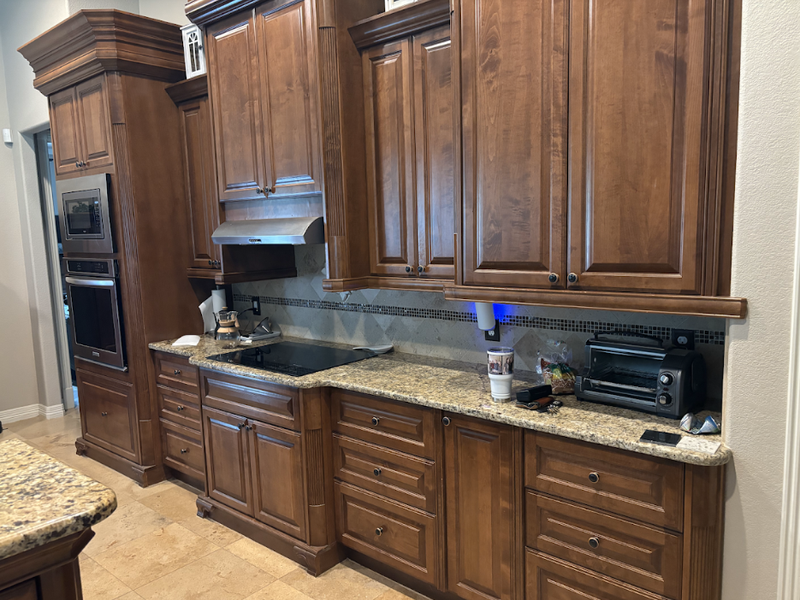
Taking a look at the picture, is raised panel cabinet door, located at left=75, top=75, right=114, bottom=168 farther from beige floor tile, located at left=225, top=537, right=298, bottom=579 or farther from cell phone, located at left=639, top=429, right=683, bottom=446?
cell phone, located at left=639, top=429, right=683, bottom=446

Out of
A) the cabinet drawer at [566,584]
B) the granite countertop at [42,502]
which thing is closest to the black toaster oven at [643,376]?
the cabinet drawer at [566,584]

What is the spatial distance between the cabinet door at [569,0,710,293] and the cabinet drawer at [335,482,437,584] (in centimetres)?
126

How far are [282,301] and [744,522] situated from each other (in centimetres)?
292

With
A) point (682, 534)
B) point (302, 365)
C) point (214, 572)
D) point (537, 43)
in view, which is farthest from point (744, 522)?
point (214, 572)

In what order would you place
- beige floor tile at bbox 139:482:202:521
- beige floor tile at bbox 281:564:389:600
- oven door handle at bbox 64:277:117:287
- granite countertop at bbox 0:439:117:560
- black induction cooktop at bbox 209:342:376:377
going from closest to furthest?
1. granite countertop at bbox 0:439:117:560
2. beige floor tile at bbox 281:564:389:600
3. black induction cooktop at bbox 209:342:376:377
4. beige floor tile at bbox 139:482:202:521
5. oven door handle at bbox 64:277:117:287

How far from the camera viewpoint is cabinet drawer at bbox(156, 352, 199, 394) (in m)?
3.51

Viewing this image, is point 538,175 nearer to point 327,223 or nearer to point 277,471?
point 327,223

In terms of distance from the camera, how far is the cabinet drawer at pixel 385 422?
2.36 meters

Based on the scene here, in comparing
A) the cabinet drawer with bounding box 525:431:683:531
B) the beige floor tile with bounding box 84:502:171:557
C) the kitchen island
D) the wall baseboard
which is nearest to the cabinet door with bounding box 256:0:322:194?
the cabinet drawer with bounding box 525:431:683:531

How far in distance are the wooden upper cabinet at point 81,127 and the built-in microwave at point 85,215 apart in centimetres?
12

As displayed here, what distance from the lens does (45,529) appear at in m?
1.12

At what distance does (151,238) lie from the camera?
3.74 m

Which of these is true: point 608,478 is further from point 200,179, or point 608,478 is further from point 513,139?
point 200,179

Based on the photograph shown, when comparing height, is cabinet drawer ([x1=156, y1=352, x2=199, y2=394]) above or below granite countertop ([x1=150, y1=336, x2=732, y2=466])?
below
